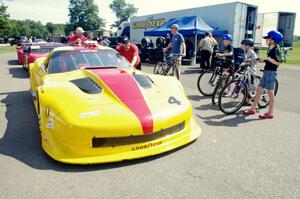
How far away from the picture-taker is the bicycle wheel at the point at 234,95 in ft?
18.8

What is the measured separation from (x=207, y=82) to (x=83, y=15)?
261 ft

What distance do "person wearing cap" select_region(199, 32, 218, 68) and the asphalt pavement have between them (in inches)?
320

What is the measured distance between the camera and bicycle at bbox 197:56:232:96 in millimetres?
7215

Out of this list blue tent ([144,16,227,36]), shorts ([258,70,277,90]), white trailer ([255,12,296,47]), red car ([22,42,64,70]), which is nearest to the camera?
shorts ([258,70,277,90])

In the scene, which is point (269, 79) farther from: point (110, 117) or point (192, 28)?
point (192, 28)

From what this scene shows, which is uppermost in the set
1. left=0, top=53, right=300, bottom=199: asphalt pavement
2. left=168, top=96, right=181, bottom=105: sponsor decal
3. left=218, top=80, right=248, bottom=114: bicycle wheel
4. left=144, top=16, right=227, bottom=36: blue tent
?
left=144, top=16, right=227, bottom=36: blue tent

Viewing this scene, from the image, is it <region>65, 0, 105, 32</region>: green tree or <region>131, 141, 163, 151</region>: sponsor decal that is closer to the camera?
<region>131, 141, 163, 151</region>: sponsor decal

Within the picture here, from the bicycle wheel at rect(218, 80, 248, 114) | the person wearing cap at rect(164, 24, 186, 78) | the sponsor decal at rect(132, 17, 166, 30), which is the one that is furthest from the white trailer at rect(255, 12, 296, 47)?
the bicycle wheel at rect(218, 80, 248, 114)

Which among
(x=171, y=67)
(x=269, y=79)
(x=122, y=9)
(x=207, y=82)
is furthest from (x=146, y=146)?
(x=122, y=9)

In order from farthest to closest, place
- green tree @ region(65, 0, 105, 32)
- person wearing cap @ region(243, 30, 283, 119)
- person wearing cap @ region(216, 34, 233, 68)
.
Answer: green tree @ region(65, 0, 105, 32) < person wearing cap @ region(216, 34, 233, 68) < person wearing cap @ region(243, 30, 283, 119)

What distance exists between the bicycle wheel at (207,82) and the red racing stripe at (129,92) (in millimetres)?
3487

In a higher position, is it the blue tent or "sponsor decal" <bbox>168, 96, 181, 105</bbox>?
the blue tent

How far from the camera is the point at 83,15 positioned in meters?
80.2

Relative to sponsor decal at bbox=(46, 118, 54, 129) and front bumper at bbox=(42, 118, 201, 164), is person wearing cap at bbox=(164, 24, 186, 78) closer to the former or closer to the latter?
front bumper at bbox=(42, 118, 201, 164)
